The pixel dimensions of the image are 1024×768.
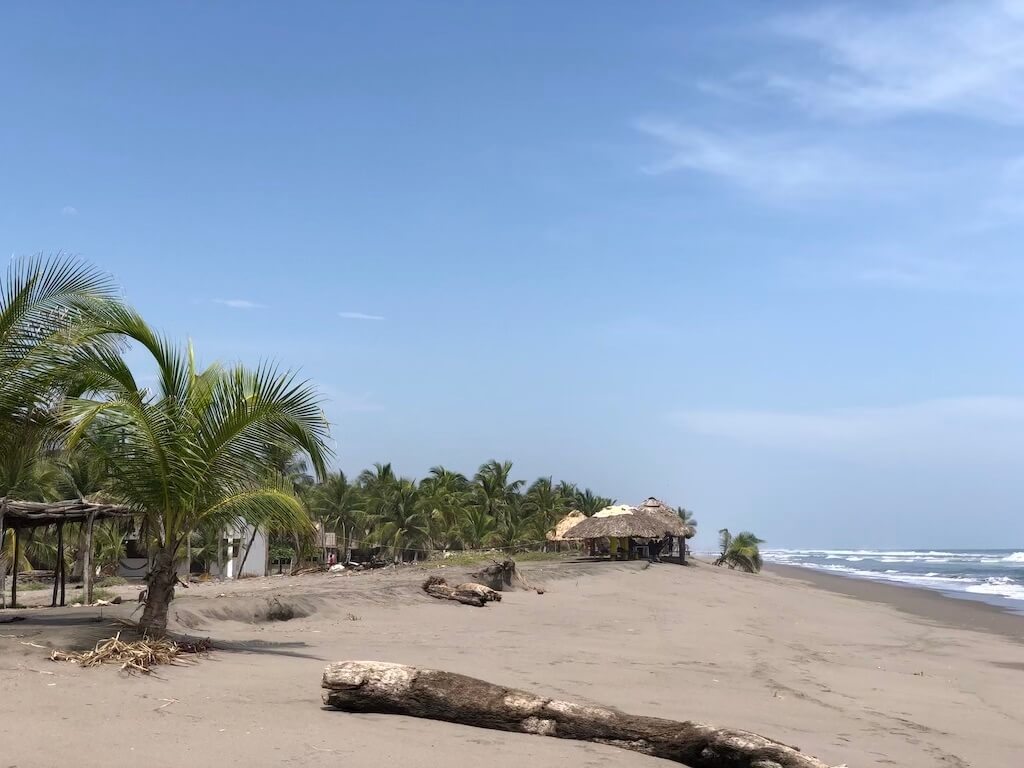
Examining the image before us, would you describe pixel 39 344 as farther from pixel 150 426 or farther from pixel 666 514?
pixel 666 514

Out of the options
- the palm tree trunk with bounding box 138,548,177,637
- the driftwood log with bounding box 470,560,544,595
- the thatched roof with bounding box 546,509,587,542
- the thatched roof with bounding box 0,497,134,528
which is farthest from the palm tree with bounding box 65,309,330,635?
the thatched roof with bounding box 546,509,587,542

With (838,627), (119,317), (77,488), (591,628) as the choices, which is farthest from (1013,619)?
(77,488)

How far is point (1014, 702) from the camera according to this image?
40.3 feet

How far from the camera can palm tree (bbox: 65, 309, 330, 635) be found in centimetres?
987

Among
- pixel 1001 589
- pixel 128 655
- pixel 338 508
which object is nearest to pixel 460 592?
pixel 128 655

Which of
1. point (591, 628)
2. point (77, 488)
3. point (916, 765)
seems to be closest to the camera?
point (916, 765)

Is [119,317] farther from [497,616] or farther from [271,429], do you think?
[497,616]

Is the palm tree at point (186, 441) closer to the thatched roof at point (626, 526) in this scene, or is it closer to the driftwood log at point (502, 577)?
the driftwood log at point (502, 577)

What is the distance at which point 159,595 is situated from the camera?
9.81 m

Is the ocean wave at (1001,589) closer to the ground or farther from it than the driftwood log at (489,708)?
closer to the ground

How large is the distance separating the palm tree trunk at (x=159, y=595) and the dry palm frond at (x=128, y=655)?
69 cm

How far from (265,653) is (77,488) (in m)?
25.1

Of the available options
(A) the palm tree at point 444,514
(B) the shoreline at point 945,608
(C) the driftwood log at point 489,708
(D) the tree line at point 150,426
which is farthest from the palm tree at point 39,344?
(A) the palm tree at point 444,514

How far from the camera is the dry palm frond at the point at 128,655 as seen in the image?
811 cm
